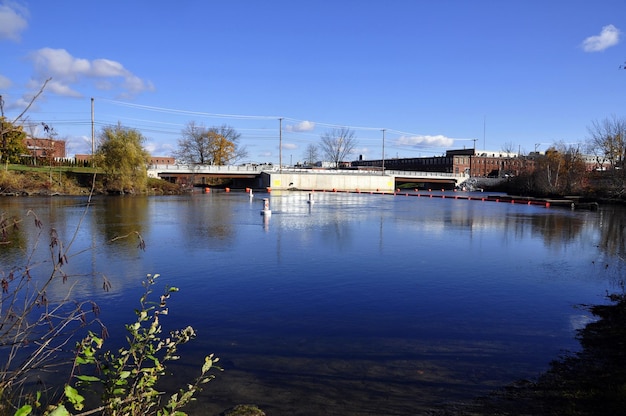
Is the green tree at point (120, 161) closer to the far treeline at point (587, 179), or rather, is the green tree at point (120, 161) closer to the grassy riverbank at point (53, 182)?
the grassy riverbank at point (53, 182)

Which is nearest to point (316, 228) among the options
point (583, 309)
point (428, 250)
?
point (428, 250)

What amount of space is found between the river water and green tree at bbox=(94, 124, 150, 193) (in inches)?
1377

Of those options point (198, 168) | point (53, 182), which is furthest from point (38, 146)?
point (198, 168)

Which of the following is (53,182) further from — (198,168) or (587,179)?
(587,179)

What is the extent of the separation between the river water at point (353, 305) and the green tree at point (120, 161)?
115 ft

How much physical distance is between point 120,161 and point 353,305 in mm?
49855

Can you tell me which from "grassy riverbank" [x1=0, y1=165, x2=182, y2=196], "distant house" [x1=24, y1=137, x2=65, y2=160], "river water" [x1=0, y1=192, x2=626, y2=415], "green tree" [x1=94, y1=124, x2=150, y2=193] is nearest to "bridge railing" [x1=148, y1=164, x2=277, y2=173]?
"grassy riverbank" [x1=0, y1=165, x2=182, y2=196]

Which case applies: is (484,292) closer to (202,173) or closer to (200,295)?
(200,295)

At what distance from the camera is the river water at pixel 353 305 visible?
5.48m

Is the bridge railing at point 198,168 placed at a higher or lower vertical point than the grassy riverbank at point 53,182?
higher

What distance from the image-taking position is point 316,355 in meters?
6.29

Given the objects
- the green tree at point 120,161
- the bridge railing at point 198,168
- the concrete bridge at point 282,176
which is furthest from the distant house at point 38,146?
the concrete bridge at point 282,176

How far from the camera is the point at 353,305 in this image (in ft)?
28.4

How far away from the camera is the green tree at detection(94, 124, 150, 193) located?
168ft
